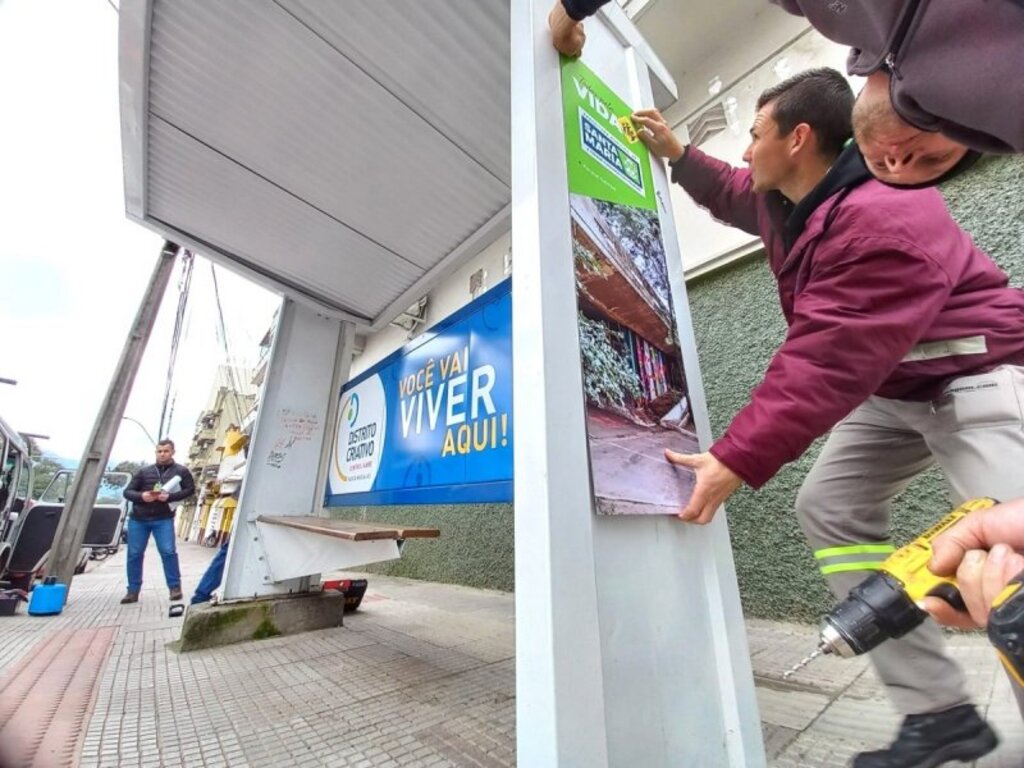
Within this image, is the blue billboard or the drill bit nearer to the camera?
the drill bit

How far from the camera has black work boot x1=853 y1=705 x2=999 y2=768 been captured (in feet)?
3.21

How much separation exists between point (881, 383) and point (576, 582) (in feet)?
2.56

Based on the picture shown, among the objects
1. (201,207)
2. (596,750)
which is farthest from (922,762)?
(201,207)

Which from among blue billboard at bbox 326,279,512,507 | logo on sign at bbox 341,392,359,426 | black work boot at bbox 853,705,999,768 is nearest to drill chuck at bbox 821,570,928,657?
black work boot at bbox 853,705,999,768

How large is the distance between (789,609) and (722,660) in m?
1.84

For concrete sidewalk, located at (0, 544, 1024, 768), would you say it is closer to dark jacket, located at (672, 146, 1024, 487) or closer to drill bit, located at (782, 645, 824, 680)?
drill bit, located at (782, 645, 824, 680)

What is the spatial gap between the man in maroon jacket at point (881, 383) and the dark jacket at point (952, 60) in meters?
0.35

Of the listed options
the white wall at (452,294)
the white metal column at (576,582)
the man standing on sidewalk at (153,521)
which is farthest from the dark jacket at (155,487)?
the white metal column at (576,582)

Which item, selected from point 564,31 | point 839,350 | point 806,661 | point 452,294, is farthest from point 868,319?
point 452,294

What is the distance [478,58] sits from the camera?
187 cm

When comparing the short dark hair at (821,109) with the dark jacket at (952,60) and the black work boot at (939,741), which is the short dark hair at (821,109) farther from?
the black work boot at (939,741)

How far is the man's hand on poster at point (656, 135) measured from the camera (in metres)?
1.56

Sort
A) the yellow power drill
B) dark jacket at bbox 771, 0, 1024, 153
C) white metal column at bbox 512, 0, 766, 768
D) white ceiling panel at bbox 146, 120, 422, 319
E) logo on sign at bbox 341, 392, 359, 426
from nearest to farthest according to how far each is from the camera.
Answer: dark jacket at bbox 771, 0, 1024, 153 < the yellow power drill < white metal column at bbox 512, 0, 766, 768 < white ceiling panel at bbox 146, 120, 422, 319 < logo on sign at bbox 341, 392, 359, 426

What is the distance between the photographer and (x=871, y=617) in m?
0.75
